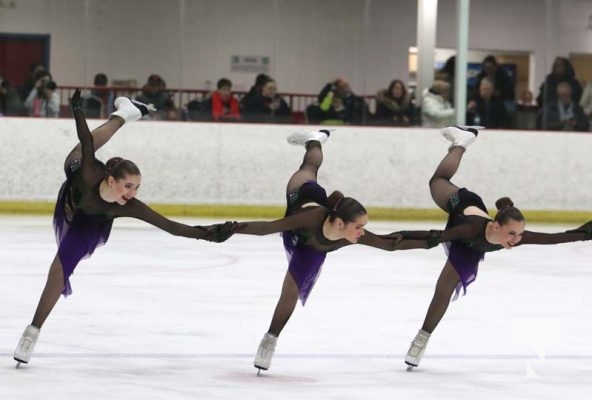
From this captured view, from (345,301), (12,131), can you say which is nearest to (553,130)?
(12,131)

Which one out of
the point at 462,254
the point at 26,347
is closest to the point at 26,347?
the point at 26,347

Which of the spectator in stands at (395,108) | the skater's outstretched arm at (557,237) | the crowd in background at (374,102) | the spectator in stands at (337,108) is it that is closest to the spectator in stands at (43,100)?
the crowd in background at (374,102)

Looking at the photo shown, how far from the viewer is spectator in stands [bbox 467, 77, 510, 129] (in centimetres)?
1736

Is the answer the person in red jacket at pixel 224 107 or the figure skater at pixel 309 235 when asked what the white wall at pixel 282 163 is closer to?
the person in red jacket at pixel 224 107

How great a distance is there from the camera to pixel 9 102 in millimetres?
16500

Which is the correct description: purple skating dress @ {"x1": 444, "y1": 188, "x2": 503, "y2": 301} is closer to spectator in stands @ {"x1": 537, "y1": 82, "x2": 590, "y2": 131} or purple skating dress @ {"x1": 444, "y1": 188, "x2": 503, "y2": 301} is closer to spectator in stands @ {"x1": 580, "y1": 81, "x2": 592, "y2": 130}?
spectator in stands @ {"x1": 537, "y1": 82, "x2": 590, "y2": 131}

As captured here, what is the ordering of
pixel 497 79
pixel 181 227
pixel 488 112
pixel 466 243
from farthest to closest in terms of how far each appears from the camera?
pixel 497 79 → pixel 488 112 → pixel 466 243 → pixel 181 227

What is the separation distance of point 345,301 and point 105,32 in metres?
7.85

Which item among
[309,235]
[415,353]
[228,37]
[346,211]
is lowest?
[415,353]

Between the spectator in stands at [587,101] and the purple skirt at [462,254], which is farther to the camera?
the spectator in stands at [587,101]

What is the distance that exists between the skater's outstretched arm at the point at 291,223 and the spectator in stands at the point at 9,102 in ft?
33.2

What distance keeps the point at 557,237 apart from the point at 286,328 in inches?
84.1

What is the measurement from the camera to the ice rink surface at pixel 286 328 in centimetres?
660

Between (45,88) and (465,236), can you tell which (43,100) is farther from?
(465,236)
